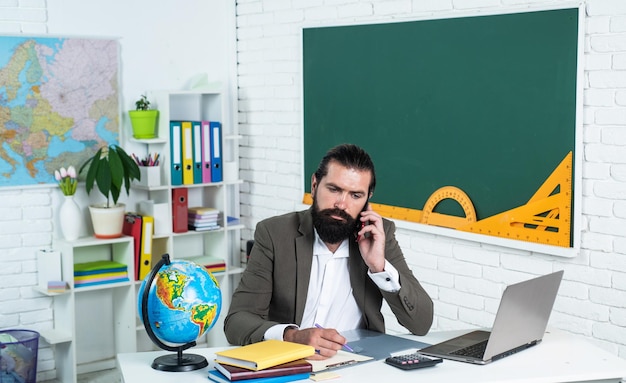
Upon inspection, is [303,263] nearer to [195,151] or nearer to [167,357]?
[167,357]

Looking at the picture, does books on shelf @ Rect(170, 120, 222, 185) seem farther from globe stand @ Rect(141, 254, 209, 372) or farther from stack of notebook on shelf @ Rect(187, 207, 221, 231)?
globe stand @ Rect(141, 254, 209, 372)

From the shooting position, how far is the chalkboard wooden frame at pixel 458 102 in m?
3.58

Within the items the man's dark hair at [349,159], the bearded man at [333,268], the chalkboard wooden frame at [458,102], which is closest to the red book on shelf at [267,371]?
the bearded man at [333,268]

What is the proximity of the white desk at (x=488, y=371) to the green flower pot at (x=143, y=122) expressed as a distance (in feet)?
8.26

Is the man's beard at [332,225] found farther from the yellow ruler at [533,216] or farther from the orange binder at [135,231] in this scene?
the orange binder at [135,231]

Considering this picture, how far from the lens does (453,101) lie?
4055 millimetres

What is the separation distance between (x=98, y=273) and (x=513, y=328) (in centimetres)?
285

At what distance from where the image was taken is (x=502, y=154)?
383cm

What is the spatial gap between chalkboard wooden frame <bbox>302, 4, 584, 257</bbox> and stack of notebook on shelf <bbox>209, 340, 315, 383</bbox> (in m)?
1.58

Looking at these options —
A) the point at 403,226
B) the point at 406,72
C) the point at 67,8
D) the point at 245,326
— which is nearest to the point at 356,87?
the point at 406,72

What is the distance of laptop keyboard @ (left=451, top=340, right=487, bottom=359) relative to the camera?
8.70 feet

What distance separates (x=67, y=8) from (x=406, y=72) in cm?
201

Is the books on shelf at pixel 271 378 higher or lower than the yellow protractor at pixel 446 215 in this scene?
lower

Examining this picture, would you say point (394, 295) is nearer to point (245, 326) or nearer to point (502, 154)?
point (245, 326)
